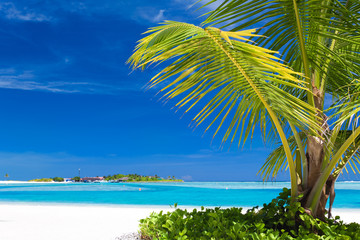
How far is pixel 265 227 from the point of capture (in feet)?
12.2

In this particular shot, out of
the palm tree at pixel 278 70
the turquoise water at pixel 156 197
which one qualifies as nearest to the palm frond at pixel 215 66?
the palm tree at pixel 278 70

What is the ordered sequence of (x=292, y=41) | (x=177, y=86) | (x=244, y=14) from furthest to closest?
(x=292, y=41)
(x=244, y=14)
(x=177, y=86)

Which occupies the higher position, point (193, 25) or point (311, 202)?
point (193, 25)

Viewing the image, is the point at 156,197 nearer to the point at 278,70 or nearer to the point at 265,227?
the point at 265,227

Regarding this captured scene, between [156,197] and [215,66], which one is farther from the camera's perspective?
[156,197]

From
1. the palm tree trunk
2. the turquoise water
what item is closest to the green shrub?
the palm tree trunk

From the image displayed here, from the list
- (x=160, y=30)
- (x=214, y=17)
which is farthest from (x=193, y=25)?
(x=214, y=17)

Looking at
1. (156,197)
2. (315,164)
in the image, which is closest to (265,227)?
(315,164)

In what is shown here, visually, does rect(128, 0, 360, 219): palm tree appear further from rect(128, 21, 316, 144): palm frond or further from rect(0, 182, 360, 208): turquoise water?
rect(0, 182, 360, 208): turquoise water

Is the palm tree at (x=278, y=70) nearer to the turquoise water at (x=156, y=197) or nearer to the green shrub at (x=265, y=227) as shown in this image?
the green shrub at (x=265, y=227)

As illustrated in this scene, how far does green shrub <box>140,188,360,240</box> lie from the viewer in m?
3.18

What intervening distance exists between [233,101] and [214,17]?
0.96 m

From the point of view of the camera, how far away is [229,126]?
393 centimetres

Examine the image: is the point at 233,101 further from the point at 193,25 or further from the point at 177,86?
the point at 193,25
